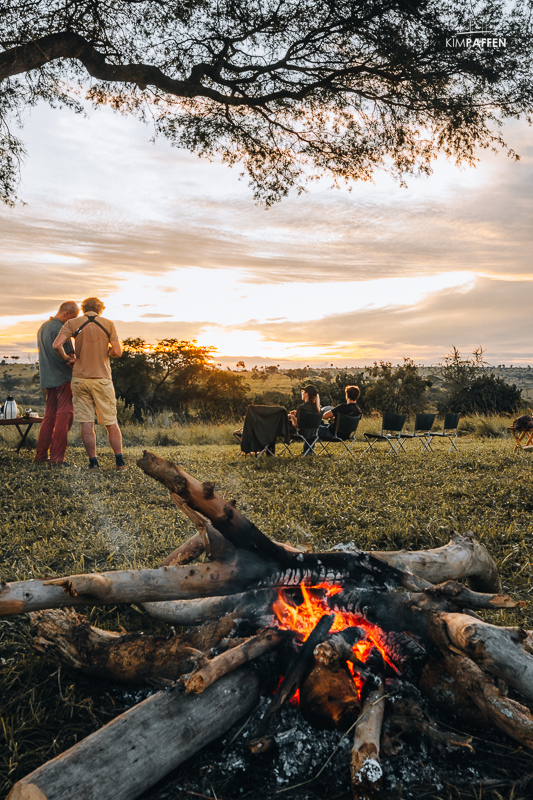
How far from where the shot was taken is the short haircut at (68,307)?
7.27 meters

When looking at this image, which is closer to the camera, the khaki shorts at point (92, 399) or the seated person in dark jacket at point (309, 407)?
the khaki shorts at point (92, 399)

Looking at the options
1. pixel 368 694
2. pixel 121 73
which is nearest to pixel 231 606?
pixel 368 694

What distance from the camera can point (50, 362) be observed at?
23.1 ft

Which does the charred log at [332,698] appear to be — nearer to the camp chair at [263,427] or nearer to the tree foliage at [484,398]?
the camp chair at [263,427]

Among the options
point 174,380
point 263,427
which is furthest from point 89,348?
point 174,380

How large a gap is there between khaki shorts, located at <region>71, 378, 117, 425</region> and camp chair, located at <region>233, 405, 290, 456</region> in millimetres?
2553

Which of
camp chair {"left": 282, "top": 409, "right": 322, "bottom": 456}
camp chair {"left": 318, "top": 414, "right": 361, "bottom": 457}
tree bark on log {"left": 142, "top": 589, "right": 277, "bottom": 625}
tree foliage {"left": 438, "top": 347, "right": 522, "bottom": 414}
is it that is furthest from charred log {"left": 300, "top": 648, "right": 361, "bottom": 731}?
tree foliage {"left": 438, "top": 347, "right": 522, "bottom": 414}

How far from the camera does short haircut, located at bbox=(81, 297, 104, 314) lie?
6.77m

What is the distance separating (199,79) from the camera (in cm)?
784

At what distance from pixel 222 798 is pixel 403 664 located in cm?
78

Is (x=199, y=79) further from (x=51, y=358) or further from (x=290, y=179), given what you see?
(x=51, y=358)

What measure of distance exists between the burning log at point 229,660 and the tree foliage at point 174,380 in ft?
55.7

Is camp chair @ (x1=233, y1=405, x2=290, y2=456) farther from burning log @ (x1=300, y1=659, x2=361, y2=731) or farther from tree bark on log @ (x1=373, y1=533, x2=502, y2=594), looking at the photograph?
burning log @ (x1=300, y1=659, x2=361, y2=731)

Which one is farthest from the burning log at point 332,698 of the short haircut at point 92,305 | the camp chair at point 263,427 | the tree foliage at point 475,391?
the tree foliage at point 475,391
